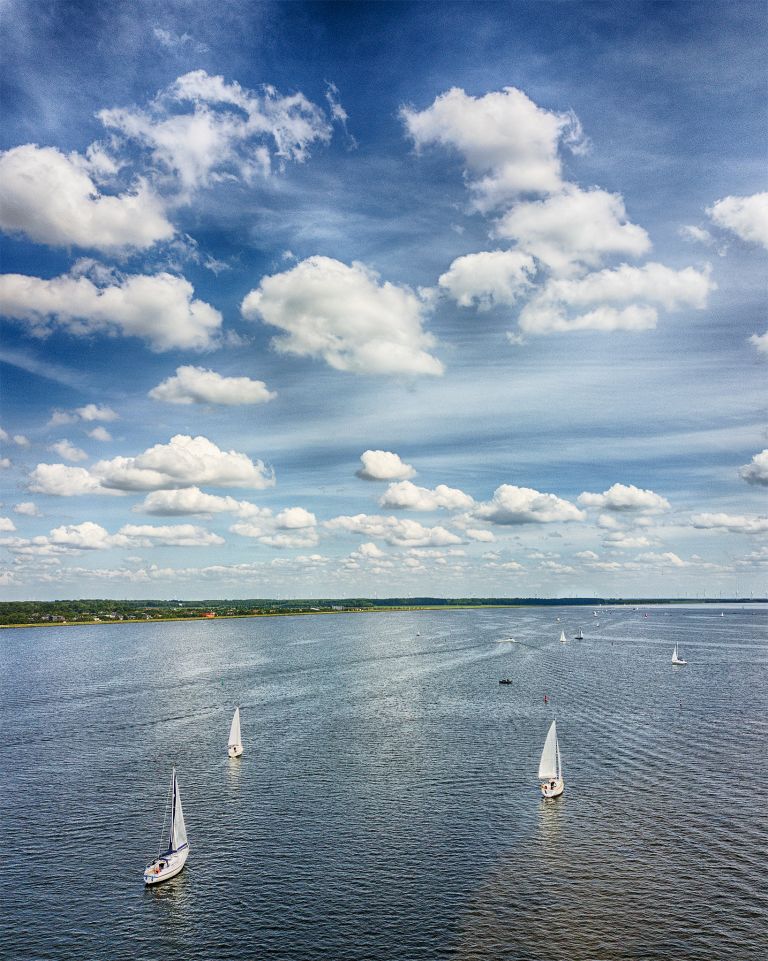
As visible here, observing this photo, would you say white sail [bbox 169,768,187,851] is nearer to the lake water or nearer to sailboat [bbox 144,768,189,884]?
sailboat [bbox 144,768,189,884]

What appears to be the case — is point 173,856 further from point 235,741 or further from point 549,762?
point 549,762

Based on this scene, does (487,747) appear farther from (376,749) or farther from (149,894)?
(149,894)

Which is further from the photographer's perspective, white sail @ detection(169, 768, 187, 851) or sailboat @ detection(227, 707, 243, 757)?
sailboat @ detection(227, 707, 243, 757)

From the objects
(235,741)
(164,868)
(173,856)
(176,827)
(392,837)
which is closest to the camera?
(164,868)

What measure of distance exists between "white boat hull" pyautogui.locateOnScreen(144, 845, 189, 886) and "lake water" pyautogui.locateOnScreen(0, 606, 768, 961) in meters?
0.90

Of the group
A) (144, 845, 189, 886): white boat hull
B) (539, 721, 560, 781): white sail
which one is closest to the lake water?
(144, 845, 189, 886): white boat hull

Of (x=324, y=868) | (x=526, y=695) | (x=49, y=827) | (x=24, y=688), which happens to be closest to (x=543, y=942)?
(x=324, y=868)

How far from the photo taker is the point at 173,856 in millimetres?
66250

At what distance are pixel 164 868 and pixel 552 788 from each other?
4678 centimetres

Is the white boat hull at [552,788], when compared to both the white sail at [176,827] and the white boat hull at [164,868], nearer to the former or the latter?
the white sail at [176,827]

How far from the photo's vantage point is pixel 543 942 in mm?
53844

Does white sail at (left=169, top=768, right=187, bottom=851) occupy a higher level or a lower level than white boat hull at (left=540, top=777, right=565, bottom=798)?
higher

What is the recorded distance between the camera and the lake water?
55406mm

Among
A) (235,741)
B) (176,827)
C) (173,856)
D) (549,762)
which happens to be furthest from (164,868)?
(549,762)
